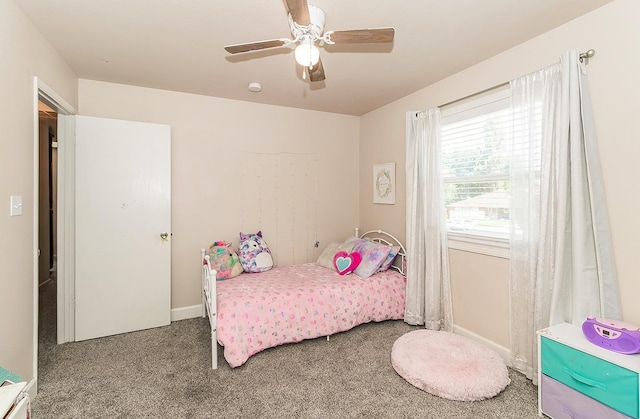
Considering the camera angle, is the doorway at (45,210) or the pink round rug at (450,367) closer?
the pink round rug at (450,367)

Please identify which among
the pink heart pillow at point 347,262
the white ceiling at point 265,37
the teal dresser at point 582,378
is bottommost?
the teal dresser at point 582,378

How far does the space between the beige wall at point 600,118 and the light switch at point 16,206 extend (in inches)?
134

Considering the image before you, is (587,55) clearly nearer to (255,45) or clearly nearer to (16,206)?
(255,45)

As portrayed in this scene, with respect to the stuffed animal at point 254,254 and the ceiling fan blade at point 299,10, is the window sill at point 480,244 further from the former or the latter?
the ceiling fan blade at point 299,10

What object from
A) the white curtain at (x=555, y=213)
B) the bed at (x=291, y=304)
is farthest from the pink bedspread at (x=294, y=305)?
the white curtain at (x=555, y=213)

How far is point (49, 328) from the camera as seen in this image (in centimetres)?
315

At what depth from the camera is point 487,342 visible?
266 centimetres

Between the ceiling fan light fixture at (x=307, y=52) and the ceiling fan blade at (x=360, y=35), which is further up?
the ceiling fan blade at (x=360, y=35)

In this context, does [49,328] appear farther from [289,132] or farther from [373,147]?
[373,147]

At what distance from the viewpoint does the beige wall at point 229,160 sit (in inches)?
132

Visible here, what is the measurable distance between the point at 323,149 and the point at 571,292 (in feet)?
10.0

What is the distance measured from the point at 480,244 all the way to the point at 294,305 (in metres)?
1.74

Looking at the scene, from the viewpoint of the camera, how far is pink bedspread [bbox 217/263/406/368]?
2479 mm

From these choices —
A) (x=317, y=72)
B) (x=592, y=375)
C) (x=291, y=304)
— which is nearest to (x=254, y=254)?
(x=291, y=304)
